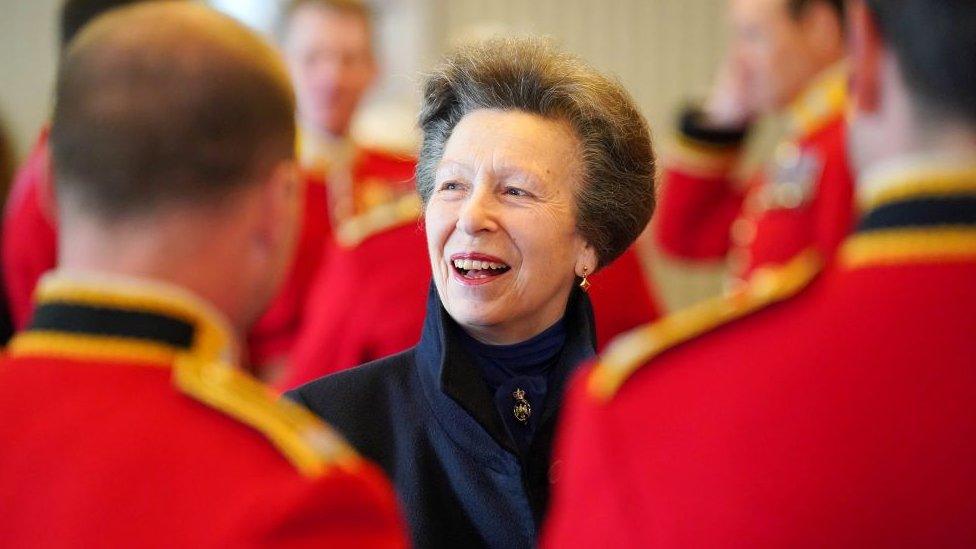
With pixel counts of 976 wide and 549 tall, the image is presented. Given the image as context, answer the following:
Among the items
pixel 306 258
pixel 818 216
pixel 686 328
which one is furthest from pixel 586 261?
pixel 306 258

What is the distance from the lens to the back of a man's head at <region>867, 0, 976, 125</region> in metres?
1.25

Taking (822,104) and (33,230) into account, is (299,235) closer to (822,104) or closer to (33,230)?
(33,230)

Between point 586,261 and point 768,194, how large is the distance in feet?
3.15

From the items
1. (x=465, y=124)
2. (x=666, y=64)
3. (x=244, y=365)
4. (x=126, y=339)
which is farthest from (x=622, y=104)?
(x=666, y=64)

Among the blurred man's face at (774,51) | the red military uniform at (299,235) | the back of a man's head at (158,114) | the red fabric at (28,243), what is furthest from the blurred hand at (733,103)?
the back of a man's head at (158,114)

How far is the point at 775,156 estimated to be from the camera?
3.72 m

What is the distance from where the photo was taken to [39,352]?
140 centimetres

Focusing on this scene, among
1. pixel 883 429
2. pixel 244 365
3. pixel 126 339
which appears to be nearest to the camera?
pixel 883 429

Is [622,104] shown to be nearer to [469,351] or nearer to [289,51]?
[469,351]

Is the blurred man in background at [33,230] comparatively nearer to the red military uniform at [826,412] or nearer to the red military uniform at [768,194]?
the red military uniform at [768,194]

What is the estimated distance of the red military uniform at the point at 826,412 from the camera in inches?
49.9

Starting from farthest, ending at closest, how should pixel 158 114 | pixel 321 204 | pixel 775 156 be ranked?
pixel 321 204 → pixel 775 156 → pixel 158 114

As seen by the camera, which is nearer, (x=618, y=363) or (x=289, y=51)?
(x=618, y=363)

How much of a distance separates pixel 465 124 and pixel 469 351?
414 millimetres
